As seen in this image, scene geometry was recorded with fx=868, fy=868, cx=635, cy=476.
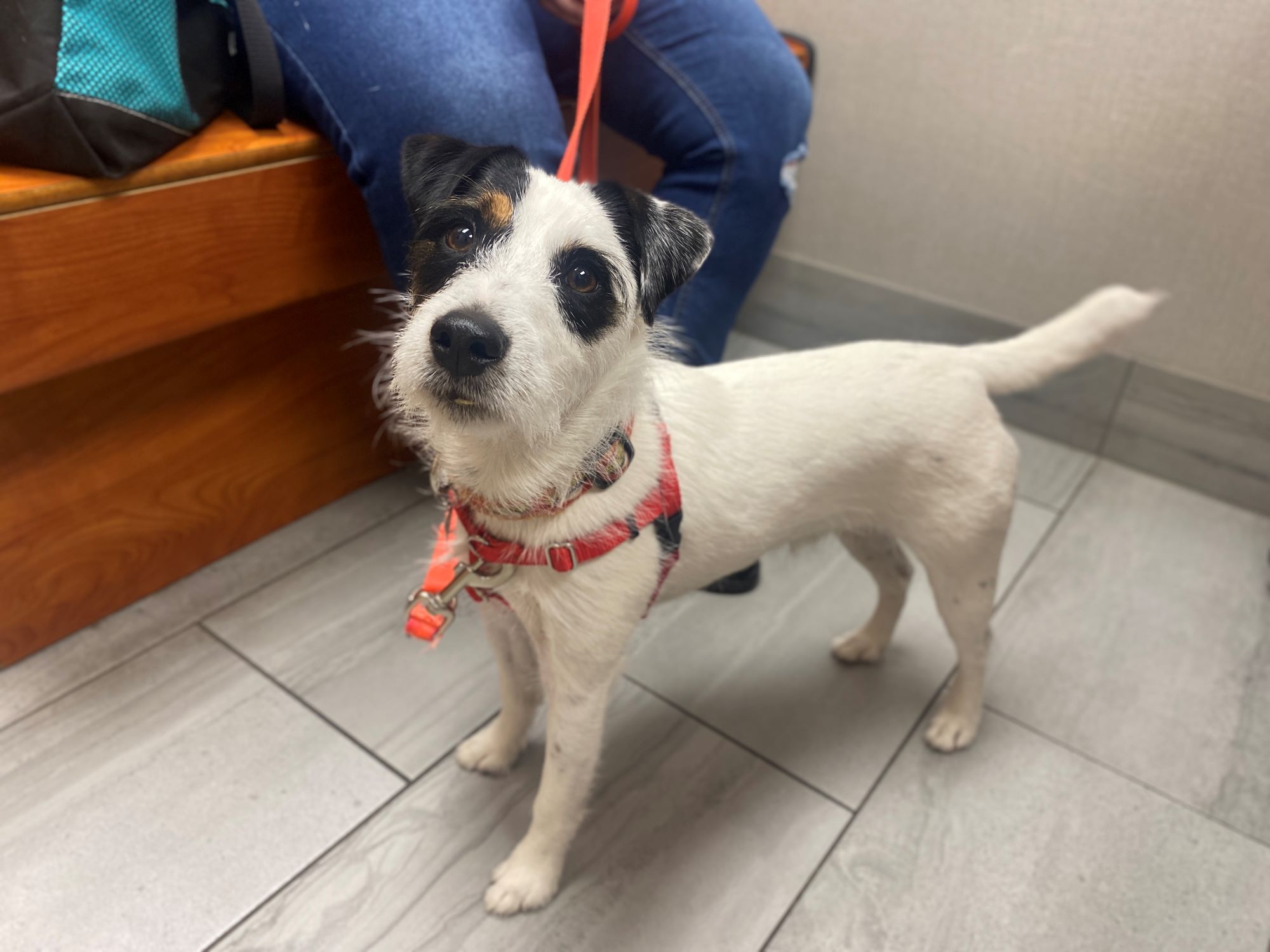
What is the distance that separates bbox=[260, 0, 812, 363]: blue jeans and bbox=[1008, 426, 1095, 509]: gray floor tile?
0.81 meters

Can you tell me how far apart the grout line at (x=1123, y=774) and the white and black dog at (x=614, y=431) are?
108 mm

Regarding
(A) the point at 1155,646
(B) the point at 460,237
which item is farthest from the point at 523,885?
(A) the point at 1155,646

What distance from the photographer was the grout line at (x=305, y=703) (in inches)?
46.4

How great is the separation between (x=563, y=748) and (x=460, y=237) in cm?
55

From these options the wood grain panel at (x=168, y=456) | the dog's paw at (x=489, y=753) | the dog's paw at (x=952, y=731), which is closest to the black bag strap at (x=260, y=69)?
the wood grain panel at (x=168, y=456)

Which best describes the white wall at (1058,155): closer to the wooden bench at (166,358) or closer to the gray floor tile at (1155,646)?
the gray floor tile at (1155,646)

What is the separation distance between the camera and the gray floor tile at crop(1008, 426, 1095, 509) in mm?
1831

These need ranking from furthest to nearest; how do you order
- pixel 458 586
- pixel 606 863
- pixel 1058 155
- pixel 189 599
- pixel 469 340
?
pixel 1058 155, pixel 189 599, pixel 606 863, pixel 458 586, pixel 469 340

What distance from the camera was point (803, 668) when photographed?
139 cm

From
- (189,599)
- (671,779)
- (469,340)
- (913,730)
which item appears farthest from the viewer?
(189,599)

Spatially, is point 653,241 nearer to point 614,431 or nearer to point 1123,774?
point 614,431

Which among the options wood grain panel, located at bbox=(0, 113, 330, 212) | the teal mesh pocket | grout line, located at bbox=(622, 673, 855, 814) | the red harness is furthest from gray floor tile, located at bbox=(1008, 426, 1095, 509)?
the teal mesh pocket

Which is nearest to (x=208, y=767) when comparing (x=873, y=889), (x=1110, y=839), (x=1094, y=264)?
(x=873, y=889)

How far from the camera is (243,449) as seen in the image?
57.4 inches
